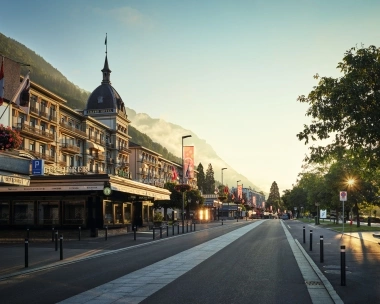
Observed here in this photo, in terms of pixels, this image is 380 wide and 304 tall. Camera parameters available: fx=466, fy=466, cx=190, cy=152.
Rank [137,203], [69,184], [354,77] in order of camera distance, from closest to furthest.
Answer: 1. [354,77]
2. [69,184]
3. [137,203]

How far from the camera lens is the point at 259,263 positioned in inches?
698

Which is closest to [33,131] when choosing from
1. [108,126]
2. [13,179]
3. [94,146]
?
[94,146]

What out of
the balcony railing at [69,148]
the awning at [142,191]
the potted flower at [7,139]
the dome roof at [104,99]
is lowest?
the awning at [142,191]

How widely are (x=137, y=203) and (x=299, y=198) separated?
87164 millimetres

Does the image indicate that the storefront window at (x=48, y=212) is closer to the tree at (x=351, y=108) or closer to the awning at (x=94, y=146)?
the tree at (x=351, y=108)

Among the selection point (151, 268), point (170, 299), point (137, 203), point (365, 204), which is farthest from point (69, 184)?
point (365, 204)

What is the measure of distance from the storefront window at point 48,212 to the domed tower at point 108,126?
45.7 m

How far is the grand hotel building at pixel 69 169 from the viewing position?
1444 inches

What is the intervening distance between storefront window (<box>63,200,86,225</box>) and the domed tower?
1818 inches

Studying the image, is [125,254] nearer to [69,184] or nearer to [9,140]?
[9,140]

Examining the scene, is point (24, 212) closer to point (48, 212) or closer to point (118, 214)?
point (48, 212)

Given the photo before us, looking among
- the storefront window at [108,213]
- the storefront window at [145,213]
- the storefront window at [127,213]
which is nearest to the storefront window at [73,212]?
the storefront window at [108,213]

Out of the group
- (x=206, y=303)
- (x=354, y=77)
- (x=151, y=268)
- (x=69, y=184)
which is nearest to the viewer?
(x=206, y=303)

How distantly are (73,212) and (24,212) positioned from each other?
4333 mm
